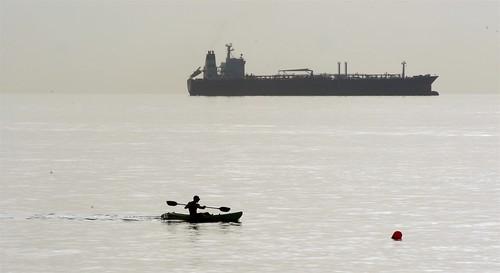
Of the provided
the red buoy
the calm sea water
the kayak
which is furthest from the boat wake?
the red buoy

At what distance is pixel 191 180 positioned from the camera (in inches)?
2312

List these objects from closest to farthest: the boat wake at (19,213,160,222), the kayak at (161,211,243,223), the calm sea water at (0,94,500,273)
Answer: the calm sea water at (0,94,500,273) → the kayak at (161,211,243,223) → the boat wake at (19,213,160,222)

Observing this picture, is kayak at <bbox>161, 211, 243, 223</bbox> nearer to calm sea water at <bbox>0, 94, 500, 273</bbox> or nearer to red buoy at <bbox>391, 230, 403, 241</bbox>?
calm sea water at <bbox>0, 94, 500, 273</bbox>

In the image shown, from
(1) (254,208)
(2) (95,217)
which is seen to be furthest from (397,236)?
(2) (95,217)

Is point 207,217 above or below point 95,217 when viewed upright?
A: above

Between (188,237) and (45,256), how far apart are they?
538 cm

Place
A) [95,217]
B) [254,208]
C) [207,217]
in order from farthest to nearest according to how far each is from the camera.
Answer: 1. [254,208]
2. [95,217]
3. [207,217]

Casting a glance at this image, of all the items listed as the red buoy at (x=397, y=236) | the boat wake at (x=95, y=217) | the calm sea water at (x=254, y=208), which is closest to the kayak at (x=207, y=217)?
the calm sea water at (x=254, y=208)

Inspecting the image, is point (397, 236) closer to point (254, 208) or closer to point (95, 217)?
point (254, 208)

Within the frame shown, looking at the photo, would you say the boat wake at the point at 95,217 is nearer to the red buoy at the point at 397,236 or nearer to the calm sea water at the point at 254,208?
the calm sea water at the point at 254,208

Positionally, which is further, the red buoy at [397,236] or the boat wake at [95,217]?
the boat wake at [95,217]

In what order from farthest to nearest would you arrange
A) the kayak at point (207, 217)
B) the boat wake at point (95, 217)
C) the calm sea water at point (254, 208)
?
the boat wake at point (95, 217), the kayak at point (207, 217), the calm sea water at point (254, 208)

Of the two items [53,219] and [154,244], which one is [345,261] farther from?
[53,219]

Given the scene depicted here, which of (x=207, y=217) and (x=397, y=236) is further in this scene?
(x=207, y=217)
